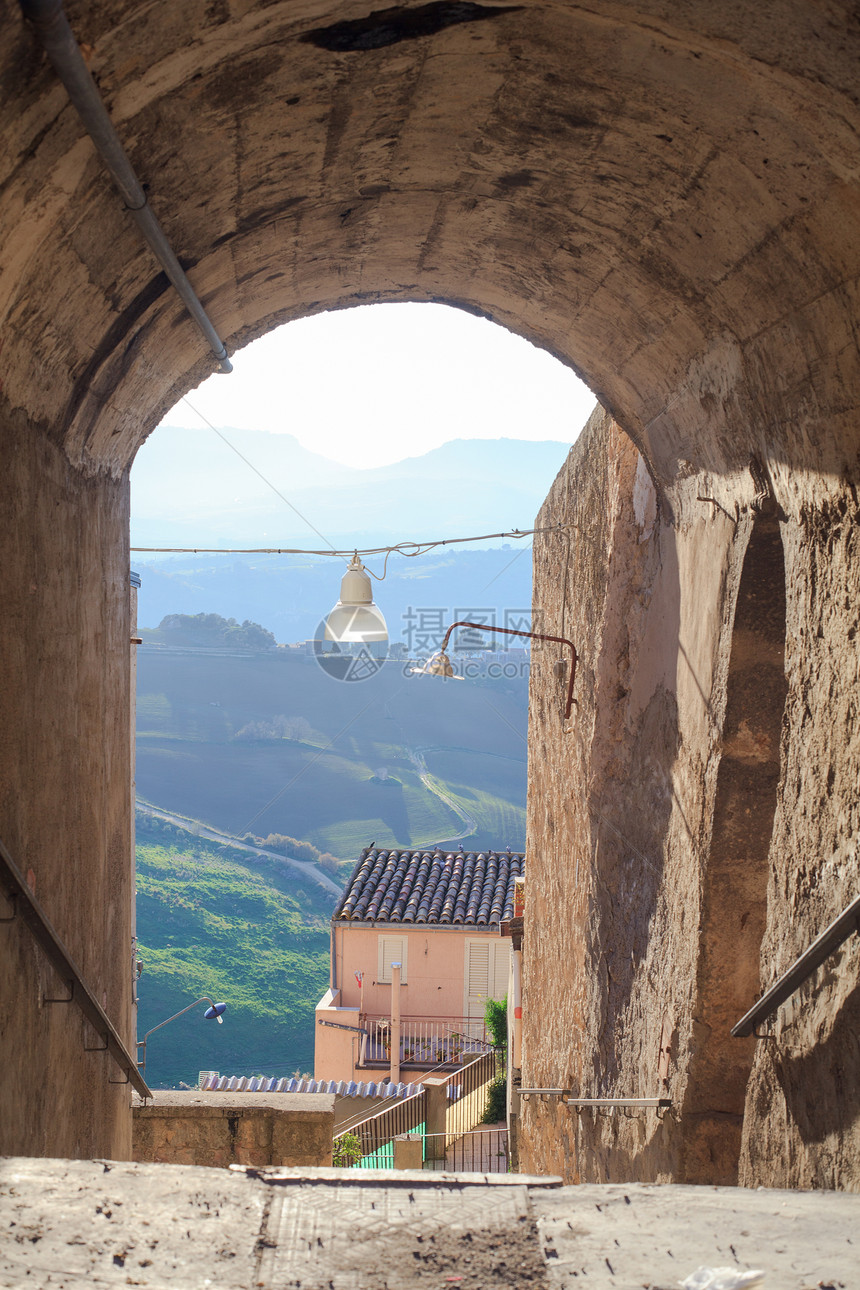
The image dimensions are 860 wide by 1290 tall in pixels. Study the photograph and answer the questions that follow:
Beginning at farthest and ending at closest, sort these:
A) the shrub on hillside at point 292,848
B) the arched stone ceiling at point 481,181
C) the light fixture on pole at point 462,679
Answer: the shrub on hillside at point 292,848, the light fixture on pole at point 462,679, the arched stone ceiling at point 481,181

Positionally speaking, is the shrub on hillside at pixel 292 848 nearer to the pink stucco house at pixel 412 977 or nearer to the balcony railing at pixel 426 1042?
the pink stucco house at pixel 412 977

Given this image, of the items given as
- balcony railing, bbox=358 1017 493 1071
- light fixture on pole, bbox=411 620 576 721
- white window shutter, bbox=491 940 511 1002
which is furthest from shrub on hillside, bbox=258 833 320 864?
light fixture on pole, bbox=411 620 576 721

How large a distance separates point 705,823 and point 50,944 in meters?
2.23

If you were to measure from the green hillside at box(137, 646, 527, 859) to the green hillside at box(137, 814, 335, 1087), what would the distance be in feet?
24.7

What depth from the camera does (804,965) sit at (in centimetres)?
258

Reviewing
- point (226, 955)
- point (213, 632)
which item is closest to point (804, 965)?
point (226, 955)

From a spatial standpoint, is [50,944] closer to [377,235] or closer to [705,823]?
[705,823]

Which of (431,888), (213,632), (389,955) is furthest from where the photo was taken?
(213,632)

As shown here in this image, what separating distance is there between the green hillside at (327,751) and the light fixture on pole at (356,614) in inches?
1794

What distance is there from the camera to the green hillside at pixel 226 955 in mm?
30500

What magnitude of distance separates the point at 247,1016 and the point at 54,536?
32.4 m

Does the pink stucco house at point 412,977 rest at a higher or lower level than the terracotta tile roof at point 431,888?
lower

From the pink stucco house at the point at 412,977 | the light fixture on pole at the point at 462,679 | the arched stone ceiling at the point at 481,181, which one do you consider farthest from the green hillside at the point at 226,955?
the arched stone ceiling at the point at 481,181

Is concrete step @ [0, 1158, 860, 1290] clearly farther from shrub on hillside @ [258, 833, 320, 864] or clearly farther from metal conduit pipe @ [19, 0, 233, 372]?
shrub on hillside @ [258, 833, 320, 864]
